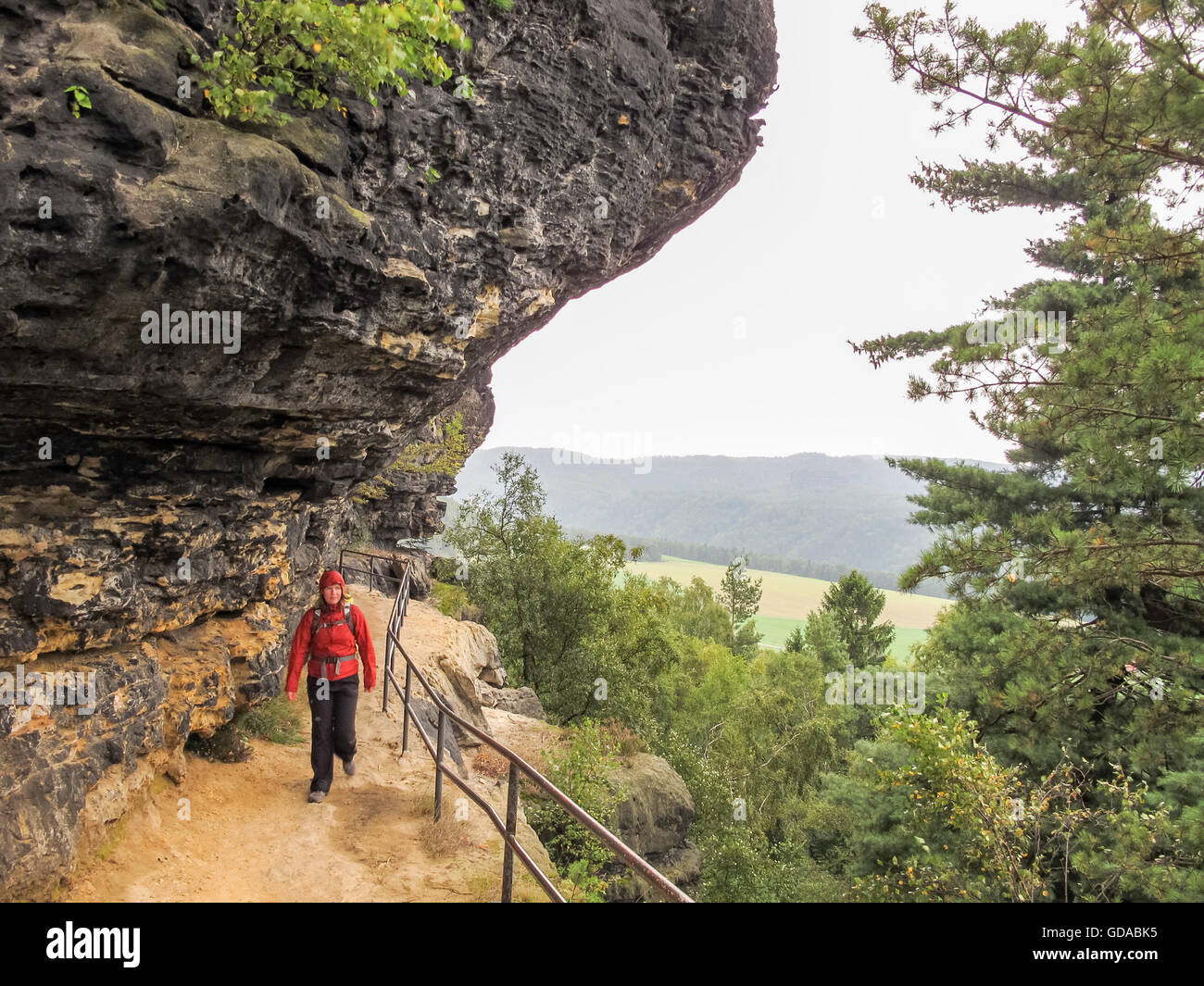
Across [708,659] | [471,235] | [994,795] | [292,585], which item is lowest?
[708,659]

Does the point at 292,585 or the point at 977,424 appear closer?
the point at 292,585

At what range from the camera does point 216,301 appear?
5.26 m

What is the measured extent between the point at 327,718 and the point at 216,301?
12.5ft

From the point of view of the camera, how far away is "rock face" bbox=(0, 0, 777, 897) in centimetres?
456

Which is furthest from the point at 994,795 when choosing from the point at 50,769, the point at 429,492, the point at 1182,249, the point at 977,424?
the point at 429,492

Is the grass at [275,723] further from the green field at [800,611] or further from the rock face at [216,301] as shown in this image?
the green field at [800,611]

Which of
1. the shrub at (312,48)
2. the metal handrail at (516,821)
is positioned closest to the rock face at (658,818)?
Answer: the metal handrail at (516,821)

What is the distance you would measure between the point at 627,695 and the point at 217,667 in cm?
1650

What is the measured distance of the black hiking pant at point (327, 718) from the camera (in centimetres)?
644

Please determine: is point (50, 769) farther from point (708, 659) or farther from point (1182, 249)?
point (708, 659)

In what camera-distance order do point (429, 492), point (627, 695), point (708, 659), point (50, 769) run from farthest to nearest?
point (708, 659), point (429, 492), point (627, 695), point (50, 769)

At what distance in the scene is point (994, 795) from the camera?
9.37 metres
